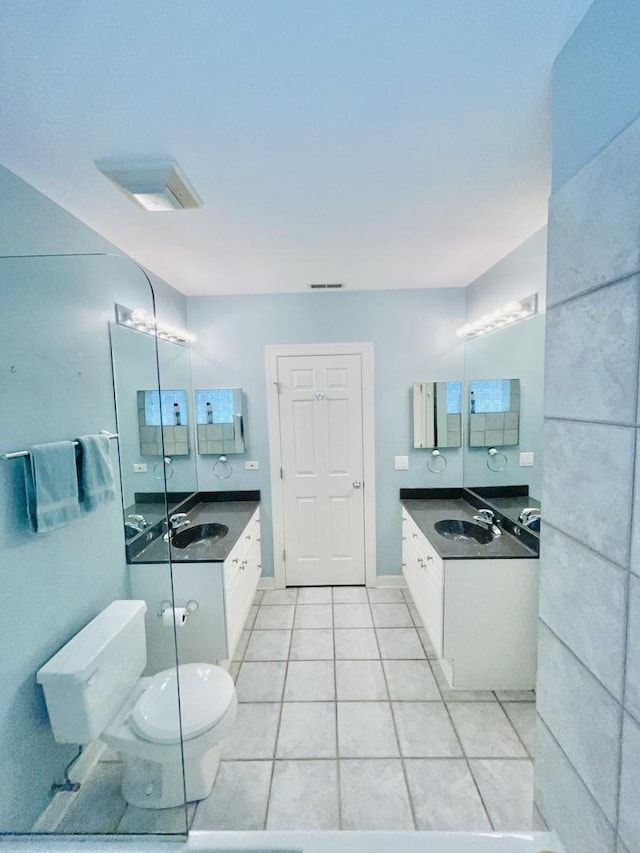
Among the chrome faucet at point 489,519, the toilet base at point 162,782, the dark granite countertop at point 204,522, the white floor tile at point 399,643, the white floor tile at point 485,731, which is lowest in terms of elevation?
the white floor tile at point 485,731

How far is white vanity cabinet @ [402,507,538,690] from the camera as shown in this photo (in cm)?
188

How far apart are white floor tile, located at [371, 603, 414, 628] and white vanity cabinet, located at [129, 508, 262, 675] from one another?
112cm

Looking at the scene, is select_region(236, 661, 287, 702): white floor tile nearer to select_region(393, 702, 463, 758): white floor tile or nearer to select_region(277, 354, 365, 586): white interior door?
select_region(393, 702, 463, 758): white floor tile

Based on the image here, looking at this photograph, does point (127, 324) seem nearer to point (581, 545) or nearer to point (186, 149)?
point (186, 149)

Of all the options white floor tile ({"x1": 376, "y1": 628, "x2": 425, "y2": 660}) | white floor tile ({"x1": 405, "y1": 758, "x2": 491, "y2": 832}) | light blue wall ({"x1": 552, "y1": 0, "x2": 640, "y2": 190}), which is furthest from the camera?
white floor tile ({"x1": 376, "y1": 628, "x2": 425, "y2": 660})

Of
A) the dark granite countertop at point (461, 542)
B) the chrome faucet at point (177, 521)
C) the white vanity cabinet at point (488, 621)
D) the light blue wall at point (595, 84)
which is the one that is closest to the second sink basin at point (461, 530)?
the dark granite countertop at point (461, 542)

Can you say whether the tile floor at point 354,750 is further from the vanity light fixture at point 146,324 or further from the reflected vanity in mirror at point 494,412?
the vanity light fixture at point 146,324

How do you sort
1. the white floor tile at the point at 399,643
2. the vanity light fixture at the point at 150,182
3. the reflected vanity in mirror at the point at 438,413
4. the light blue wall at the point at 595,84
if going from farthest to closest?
the reflected vanity in mirror at the point at 438,413 < the white floor tile at the point at 399,643 < the vanity light fixture at the point at 150,182 < the light blue wall at the point at 595,84

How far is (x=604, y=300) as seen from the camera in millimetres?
681

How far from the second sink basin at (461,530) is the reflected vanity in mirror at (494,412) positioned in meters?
0.59

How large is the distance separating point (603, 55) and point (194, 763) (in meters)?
2.59

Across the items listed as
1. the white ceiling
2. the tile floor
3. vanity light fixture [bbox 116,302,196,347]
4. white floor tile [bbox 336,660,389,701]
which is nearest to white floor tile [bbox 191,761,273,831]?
the tile floor

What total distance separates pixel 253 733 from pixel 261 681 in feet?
1.05

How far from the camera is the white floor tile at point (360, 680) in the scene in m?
1.91
